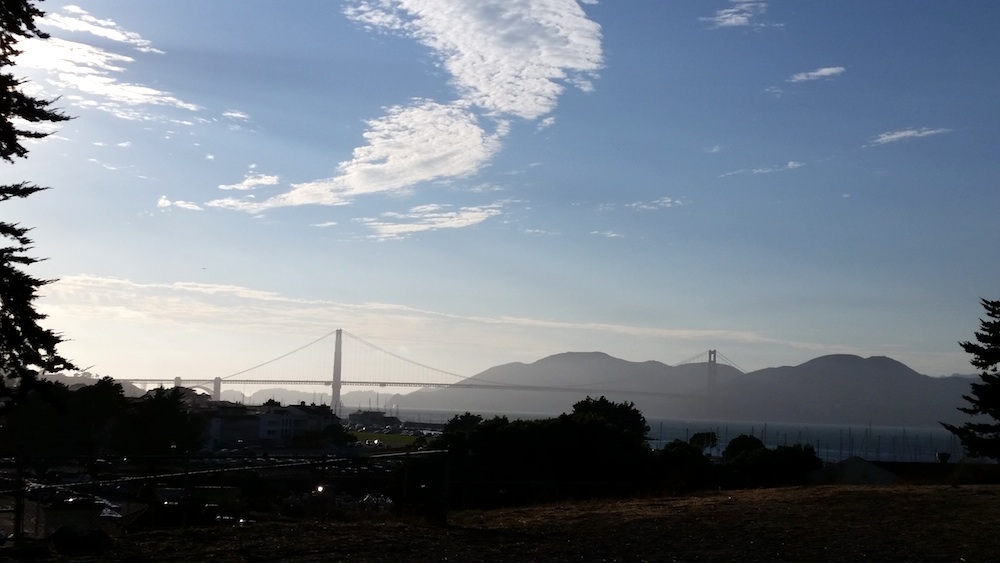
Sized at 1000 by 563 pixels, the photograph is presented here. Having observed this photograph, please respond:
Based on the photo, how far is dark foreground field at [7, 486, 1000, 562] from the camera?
34.2ft

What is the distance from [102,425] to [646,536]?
45.3m

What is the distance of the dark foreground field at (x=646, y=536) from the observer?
10.4 m

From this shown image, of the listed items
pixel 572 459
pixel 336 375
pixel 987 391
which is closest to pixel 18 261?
pixel 572 459

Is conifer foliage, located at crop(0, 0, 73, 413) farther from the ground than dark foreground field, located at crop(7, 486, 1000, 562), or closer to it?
farther from the ground

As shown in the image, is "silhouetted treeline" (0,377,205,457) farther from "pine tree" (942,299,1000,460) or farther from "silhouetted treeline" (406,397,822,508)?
"pine tree" (942,299,1000,460)

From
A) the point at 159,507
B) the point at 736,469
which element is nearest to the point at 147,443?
the point at 736,469

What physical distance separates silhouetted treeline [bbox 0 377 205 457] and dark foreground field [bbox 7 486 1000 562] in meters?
33.4

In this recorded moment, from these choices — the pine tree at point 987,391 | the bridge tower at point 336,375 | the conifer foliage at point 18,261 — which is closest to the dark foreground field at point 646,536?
the conifer foliage at point 18,261

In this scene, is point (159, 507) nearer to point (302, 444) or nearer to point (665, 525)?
point (665, 525)

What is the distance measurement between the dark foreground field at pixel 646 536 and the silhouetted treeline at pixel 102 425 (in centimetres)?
3340

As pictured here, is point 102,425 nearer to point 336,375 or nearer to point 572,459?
point 572,459

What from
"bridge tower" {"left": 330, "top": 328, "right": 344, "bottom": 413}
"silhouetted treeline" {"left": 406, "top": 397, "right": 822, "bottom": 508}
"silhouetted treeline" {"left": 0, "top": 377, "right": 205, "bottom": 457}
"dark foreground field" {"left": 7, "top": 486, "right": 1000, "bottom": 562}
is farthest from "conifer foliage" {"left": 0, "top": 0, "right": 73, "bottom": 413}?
"bridge tower" {"left": 330, "top": 328, "right": 344, "bottom": 413}

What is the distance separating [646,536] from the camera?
38.9 feet

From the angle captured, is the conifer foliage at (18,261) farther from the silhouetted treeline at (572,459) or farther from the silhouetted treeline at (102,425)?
the silhouetted treeline at (102,425)
